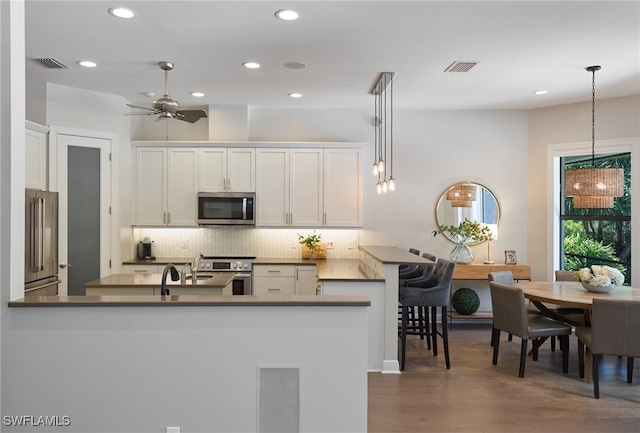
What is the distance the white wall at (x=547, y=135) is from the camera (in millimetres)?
5500

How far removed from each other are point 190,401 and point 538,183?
5517 mm

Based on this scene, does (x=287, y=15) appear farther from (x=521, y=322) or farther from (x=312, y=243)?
(x=312, y=243)

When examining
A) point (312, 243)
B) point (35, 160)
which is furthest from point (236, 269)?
point (35, 160)

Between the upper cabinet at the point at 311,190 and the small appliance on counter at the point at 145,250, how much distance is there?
1.48 m

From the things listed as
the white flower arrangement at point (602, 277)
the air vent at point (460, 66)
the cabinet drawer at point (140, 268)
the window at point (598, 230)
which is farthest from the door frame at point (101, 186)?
the window at point (598, 230)

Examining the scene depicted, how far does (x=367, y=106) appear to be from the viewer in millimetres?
6082

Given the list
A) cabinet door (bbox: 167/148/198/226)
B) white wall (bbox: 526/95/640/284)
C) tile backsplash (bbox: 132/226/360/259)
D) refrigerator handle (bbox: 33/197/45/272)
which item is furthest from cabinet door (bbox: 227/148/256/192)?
white wall (bbox: 526/95/640/284)

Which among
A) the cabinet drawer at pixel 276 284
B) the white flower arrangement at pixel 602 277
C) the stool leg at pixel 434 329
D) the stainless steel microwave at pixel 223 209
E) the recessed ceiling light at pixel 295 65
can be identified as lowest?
the stool leg at pixel 434 329

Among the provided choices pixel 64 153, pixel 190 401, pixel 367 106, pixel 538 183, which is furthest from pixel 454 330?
pixel 64 153

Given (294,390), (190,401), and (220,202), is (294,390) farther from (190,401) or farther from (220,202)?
(220,202)

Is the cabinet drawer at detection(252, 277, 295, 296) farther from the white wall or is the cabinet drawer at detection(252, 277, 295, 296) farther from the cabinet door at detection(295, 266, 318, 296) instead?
the white wall

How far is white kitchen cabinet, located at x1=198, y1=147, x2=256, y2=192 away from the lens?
5.95 metres

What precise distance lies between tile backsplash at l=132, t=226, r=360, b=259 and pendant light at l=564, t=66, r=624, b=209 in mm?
2760

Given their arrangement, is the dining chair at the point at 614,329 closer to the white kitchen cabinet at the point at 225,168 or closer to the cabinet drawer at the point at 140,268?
the white kitchen cabinet at the point at 225,168
